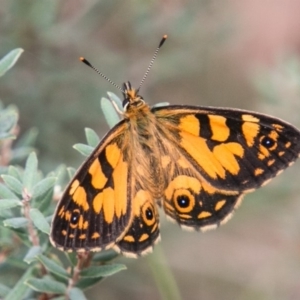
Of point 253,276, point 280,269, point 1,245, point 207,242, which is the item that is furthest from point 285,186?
point 1,245

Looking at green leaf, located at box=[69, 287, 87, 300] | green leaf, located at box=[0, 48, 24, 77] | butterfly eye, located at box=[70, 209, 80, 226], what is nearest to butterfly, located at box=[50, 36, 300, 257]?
butterfly eye, located at box=[70, 209, 80, 226]

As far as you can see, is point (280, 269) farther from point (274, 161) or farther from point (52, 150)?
point (274, 161)

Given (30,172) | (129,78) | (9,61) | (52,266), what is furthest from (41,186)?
(129,78)

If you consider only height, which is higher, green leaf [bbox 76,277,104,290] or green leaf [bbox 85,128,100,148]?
green leaf [bbox 85,128,100,148]

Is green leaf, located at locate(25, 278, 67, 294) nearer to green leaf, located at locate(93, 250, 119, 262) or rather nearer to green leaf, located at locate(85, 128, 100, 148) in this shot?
green leaf, located at locate(93, 250, 119, 262)

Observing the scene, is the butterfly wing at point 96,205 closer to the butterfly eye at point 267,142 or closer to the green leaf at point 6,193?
the green leaf at point 6,193

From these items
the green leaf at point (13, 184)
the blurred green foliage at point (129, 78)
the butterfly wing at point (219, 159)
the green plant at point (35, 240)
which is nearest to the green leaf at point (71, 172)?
the green plant at point (35, 240)
